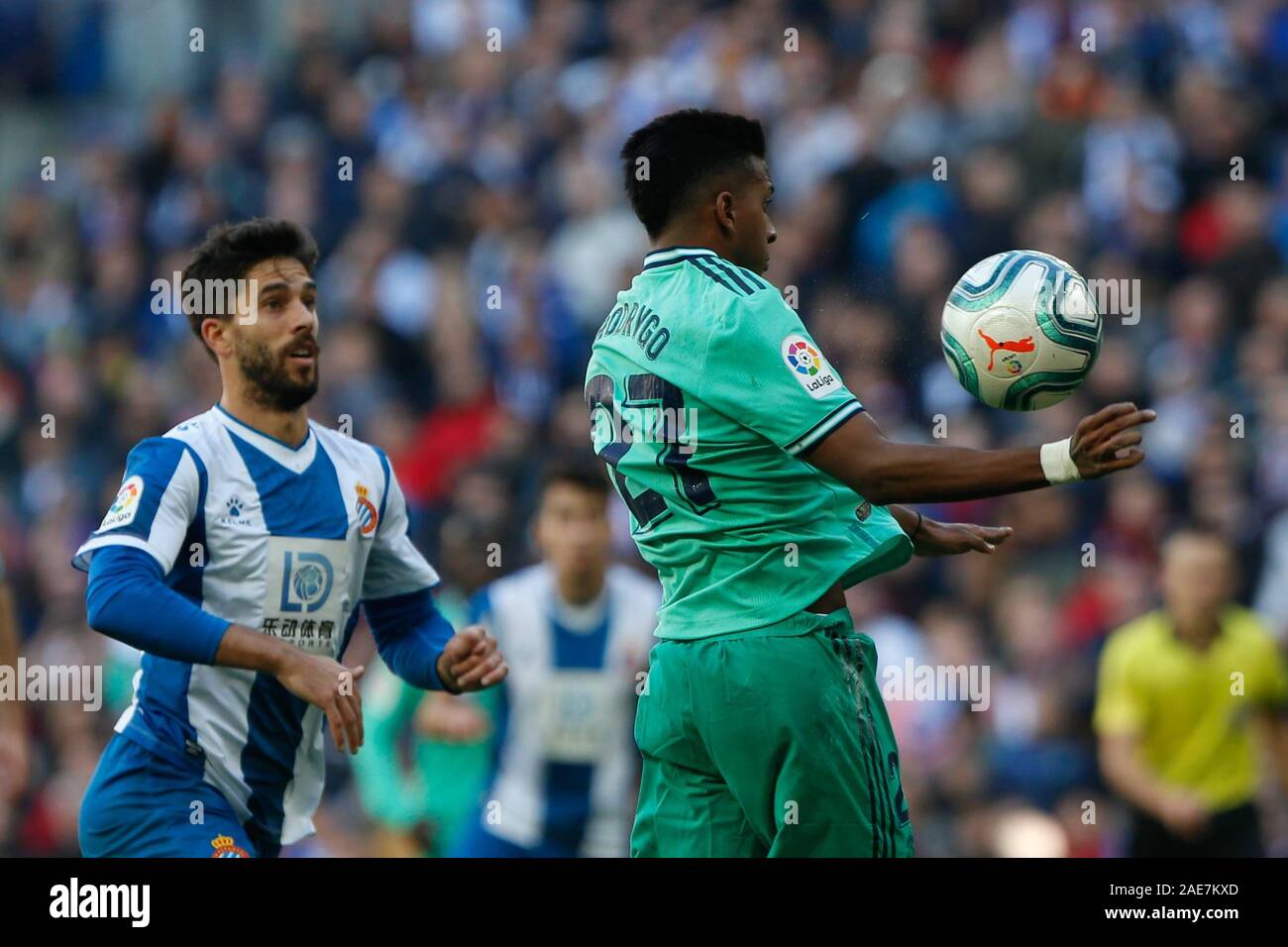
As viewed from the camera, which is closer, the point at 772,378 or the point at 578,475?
the point at 772,378

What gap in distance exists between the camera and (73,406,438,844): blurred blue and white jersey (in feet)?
16.6

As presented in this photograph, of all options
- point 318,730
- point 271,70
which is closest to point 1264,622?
point 318,730

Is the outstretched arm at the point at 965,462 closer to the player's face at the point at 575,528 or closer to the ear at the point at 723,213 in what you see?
the ear at the point at 723,213

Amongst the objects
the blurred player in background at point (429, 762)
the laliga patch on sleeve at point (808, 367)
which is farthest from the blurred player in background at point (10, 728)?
the laliga patch on sleeve at point (808, 367)

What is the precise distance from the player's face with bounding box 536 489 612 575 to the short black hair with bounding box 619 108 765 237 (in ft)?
7.68

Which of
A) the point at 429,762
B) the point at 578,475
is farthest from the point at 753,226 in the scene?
the point at 429,762

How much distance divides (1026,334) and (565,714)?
3.10 metres

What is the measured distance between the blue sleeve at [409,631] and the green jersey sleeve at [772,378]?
1321 mm

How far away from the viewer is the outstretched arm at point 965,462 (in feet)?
14.1

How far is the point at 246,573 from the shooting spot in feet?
16.9

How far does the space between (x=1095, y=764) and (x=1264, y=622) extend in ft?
3.45

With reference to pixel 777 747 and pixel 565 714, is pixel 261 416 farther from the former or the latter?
pixel 565 714
